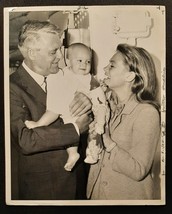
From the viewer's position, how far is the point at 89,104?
534mm

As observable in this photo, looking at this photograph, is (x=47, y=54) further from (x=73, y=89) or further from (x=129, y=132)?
(x=129, y=132)

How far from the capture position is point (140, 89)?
531 millimetres

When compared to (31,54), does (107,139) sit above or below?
below

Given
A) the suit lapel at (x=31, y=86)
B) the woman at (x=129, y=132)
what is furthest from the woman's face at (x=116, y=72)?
the suit lapel at (x=31, y=86)

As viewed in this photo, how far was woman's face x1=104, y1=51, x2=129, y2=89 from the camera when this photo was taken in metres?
0.53

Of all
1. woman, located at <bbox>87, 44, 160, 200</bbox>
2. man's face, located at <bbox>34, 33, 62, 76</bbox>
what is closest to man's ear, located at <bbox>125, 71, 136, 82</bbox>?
woman, located at <bbox>87, 44, 160, 200</bbox>

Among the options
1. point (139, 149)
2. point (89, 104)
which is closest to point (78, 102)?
point (89, 104)

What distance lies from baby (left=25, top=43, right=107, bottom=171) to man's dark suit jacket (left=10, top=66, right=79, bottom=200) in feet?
0.04

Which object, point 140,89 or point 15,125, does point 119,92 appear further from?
point 15,125

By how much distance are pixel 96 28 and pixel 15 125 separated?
→ 199mm

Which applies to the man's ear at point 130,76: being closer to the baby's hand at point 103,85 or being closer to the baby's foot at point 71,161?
the baby's hand at point 103,85

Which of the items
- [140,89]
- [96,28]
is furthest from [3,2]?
[140,89]

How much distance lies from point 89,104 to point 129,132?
0.08 m
